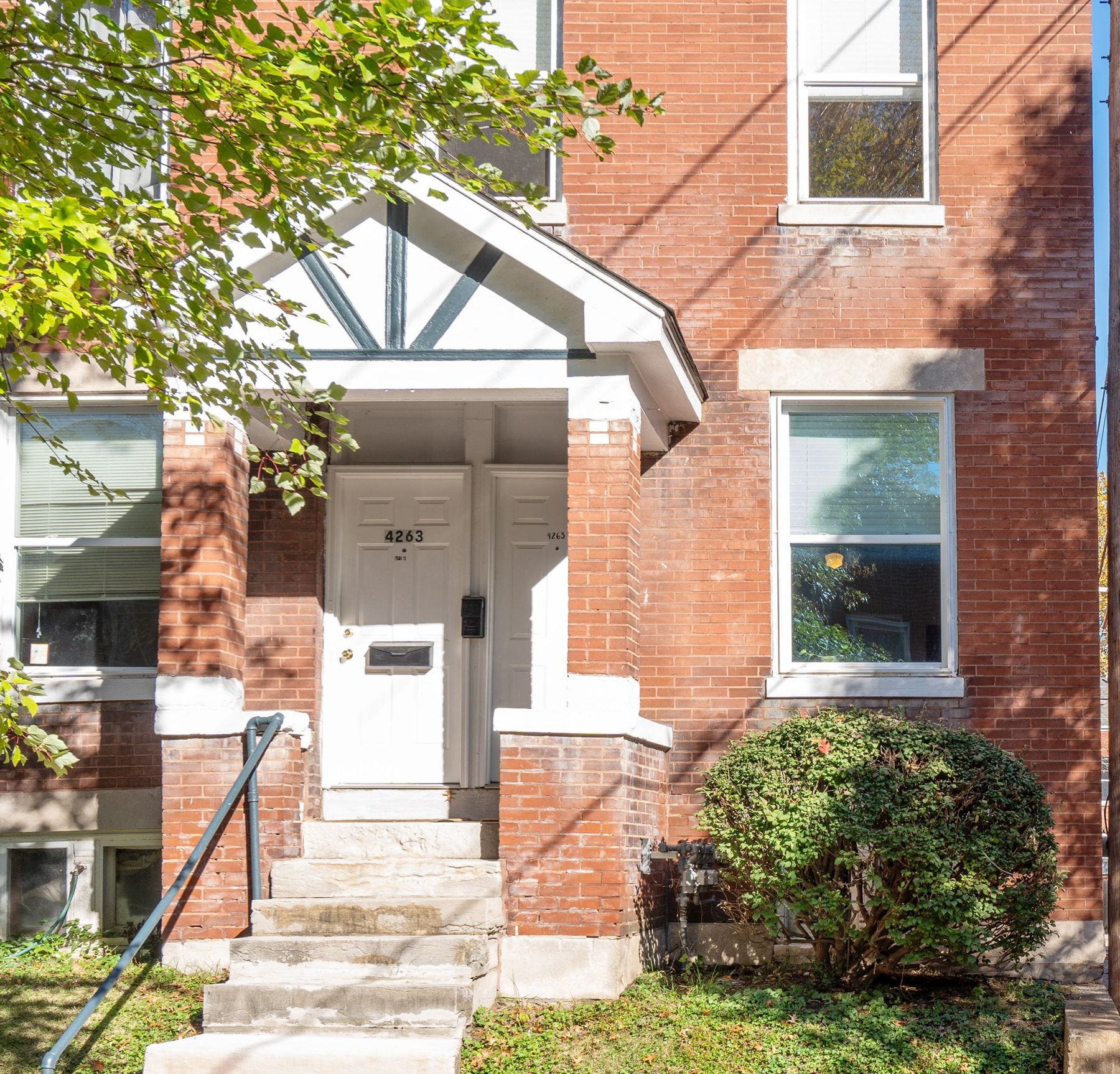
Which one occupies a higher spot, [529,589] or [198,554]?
[198,554]

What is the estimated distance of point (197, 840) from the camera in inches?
344

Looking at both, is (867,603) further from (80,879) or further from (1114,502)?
(80,879)

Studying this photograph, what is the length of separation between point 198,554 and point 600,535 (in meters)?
2.40

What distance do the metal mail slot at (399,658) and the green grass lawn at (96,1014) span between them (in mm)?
2462

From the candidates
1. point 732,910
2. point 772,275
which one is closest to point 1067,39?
point 772,275

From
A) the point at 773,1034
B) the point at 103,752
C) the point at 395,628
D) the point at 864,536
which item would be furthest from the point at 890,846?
the point at 103,752

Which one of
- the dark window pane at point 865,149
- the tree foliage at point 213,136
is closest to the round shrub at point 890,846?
the tree foliage at point 213,136

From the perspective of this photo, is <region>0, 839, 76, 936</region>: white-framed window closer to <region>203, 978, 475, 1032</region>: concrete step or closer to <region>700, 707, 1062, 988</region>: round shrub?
<region>203, 978, 475, 1032</region>: concrete step

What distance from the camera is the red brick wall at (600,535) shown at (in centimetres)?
875

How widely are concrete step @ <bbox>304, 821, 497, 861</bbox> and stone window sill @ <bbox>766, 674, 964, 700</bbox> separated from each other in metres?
2.21

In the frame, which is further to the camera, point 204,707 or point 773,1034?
point 204,707

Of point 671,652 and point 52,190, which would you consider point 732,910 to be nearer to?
point 671,652

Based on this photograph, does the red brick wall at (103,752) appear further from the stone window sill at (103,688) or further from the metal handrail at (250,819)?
the metal handrail at (250,819)

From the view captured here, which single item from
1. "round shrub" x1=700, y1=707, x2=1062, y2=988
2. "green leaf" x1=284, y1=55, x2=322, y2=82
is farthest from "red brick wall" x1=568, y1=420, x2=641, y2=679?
"green leaf" x1=284, y1=55, x2=322, y2=82
